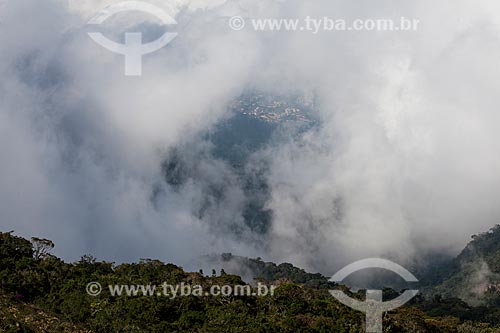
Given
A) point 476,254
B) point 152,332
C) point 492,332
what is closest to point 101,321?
→ point 152,332

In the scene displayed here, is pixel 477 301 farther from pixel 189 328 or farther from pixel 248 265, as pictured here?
pixel 189 328

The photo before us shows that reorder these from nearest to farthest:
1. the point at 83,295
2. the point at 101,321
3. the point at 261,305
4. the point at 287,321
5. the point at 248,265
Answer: the point at 101,321, the point at 287,321, the point at 83,295, the point at 261,305, the point at 248,265

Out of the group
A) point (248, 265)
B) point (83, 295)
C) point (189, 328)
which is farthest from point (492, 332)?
point (248, 265)

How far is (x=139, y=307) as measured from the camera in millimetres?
34125

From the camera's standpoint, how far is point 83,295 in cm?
3659

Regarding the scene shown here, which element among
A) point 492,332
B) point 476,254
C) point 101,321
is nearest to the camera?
point 101,321

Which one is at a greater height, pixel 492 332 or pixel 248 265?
pixel 248 265

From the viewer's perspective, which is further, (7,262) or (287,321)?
(7,262)

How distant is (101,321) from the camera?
31.0m

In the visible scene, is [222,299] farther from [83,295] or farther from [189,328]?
[83,295]

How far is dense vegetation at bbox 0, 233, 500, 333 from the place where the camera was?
3105 cm

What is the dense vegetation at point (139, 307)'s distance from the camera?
31.0 m

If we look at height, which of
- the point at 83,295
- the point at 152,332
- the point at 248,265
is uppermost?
the point at 248,265

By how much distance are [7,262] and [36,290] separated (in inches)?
151
